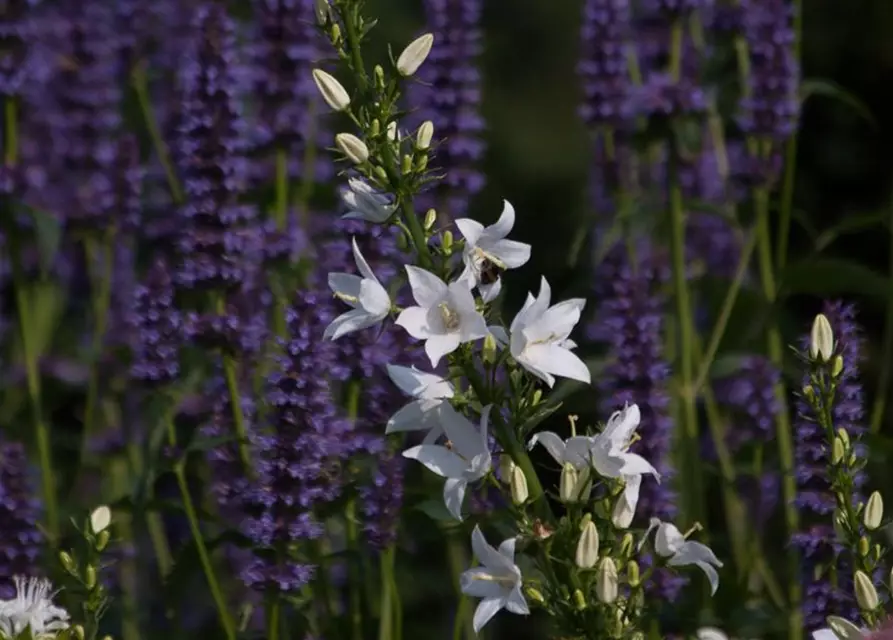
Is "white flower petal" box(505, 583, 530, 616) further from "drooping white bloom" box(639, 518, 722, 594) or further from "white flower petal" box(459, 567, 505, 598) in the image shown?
"drooping white bloom" box(639, 518, 722, 594)

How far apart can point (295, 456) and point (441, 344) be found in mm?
887

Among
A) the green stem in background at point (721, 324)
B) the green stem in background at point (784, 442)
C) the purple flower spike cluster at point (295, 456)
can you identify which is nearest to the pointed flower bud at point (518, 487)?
the purple flower spike cluster at point (295, 456)

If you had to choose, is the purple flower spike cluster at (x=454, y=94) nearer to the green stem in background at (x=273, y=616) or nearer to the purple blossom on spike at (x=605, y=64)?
the purple blossom on spike at (x=605, y=64)

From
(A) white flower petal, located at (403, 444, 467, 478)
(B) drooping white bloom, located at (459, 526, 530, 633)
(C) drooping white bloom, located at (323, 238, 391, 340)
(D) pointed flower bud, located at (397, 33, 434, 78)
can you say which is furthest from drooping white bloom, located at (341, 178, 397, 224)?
(B) drooping white bloom, located at (459, 526, 530, 633)

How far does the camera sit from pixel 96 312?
3.93 meters

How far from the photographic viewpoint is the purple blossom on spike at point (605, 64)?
12.1ft

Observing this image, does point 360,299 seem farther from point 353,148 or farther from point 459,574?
point 459,574

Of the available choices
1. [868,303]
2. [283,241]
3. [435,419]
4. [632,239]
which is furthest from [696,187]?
[868,303]

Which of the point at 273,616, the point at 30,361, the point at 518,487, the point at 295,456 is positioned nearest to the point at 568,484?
the point at 518,487

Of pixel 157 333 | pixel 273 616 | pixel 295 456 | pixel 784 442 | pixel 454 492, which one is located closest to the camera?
pixel 454 492

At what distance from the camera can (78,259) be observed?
452cm

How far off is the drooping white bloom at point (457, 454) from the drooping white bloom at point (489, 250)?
15 cm

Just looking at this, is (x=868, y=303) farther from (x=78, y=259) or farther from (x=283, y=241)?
(x=283, y=241)

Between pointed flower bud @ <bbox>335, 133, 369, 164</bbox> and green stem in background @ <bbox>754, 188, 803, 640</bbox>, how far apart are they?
4.36ft
